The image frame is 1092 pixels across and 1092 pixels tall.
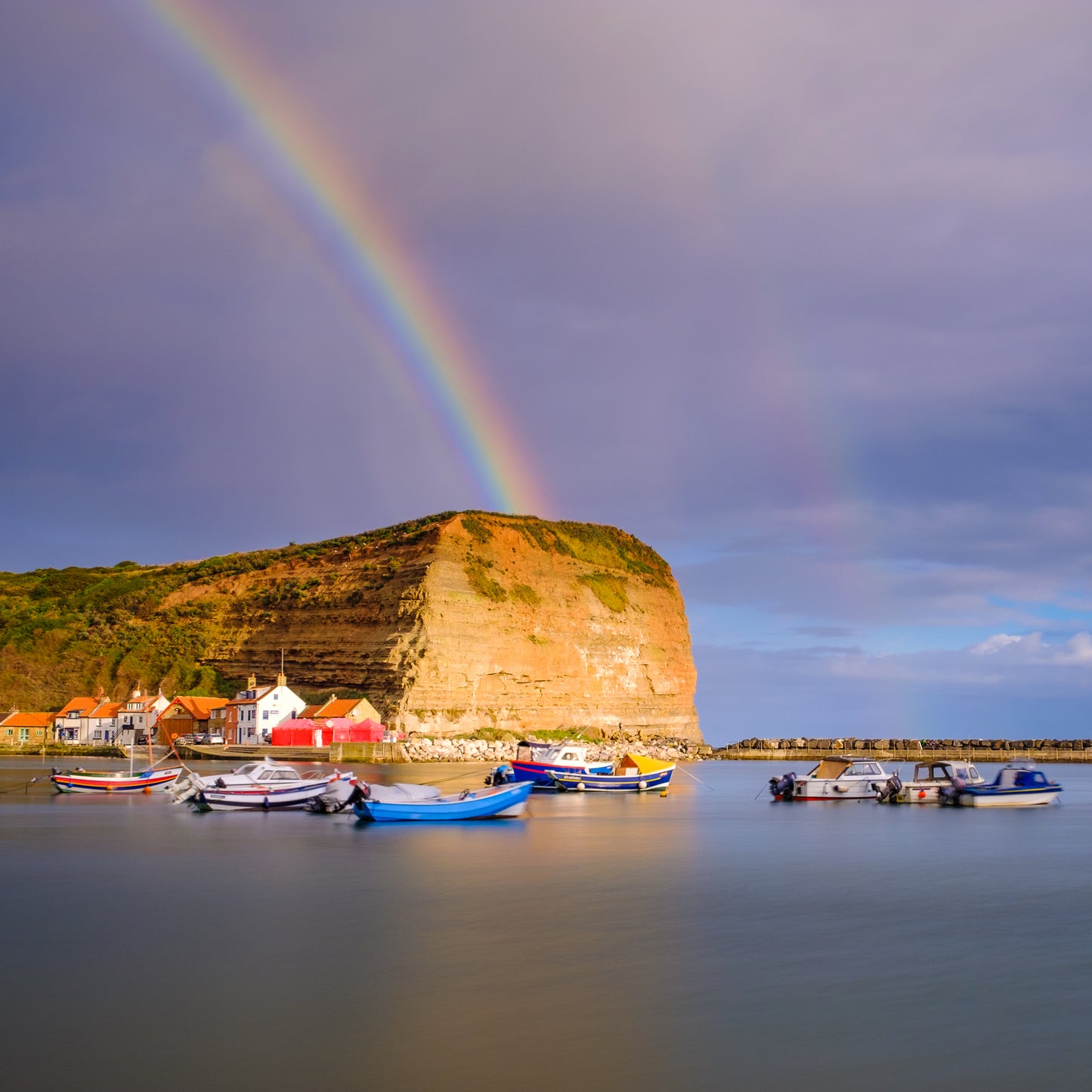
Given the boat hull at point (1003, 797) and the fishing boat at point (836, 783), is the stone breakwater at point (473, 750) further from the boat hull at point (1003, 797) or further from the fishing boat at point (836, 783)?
the boat hull at point (1003, 797)

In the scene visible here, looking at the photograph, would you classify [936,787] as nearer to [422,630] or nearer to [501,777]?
[501,777]

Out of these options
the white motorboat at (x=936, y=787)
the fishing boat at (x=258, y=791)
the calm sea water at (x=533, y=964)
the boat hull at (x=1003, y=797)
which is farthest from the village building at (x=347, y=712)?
the calm sea water at (x=533, y=964)

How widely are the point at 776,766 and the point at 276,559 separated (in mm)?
61658

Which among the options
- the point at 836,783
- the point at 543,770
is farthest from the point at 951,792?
the point at 543,770

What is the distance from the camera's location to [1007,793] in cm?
5569

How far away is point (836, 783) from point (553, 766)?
15160 mm

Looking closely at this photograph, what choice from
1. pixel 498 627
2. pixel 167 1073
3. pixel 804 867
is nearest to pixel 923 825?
pixel 804 867

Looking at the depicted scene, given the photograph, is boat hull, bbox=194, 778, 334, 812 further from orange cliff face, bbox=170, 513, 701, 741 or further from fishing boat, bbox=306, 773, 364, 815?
orange cliff face, bbox=170, 513, 701, 741

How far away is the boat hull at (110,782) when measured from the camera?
58.7 metres

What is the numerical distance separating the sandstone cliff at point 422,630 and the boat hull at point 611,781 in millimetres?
36179

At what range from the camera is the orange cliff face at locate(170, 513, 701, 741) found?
4006 inches

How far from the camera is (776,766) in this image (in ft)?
421

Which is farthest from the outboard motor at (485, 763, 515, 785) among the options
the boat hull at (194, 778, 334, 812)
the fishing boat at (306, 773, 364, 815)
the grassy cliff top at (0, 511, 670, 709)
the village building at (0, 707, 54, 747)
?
the village building at (0, 707, 54, 747)

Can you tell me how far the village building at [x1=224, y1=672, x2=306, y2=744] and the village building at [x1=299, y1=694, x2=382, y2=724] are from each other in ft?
11.2
